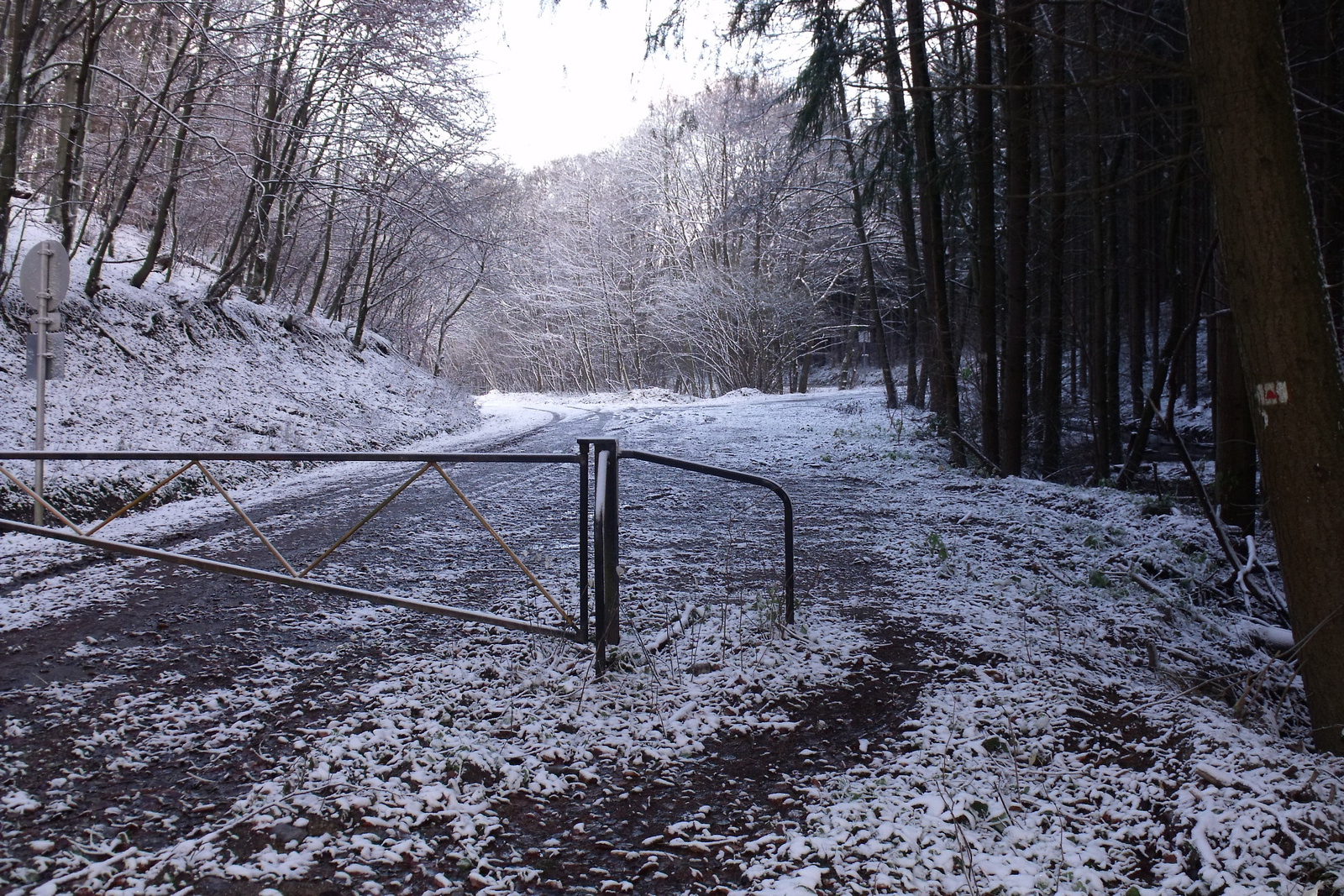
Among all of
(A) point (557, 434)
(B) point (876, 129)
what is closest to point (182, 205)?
(A) point (557, 434)

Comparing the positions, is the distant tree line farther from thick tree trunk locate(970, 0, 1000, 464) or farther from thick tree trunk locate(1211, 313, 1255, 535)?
thick tree trunk locate(1211, 313, 1255, 535)

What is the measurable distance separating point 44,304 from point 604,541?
748 centimetres

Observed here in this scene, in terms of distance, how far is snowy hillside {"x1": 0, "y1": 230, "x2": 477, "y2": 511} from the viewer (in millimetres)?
9430

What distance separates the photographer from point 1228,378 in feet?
21.1

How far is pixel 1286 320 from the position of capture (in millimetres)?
3109

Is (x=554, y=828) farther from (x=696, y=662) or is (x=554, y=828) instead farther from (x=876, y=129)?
(x=876, y=129)

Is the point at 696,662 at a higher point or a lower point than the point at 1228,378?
lower

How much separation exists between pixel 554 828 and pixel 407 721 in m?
1.04

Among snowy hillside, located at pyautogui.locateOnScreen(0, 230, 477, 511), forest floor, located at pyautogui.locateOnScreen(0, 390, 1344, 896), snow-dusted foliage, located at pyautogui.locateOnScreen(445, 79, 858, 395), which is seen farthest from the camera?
snow-dusted foliage, located at pyautogui.locateOnScreen(445, 79, 858, 395)

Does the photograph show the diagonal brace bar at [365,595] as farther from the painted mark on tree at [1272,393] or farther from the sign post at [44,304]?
the painted mark on tree at [1272,393]

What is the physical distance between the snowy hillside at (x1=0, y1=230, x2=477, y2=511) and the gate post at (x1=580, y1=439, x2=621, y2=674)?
7.11m

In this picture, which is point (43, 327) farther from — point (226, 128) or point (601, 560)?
point (601, 560)

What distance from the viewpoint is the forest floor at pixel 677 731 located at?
2.53m

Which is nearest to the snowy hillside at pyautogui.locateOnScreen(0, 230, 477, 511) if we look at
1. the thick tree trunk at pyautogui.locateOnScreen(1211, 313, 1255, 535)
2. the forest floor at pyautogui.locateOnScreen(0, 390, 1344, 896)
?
the forest floor at pyautogui.locateOnScreen(0, 390, 1344, 896)
